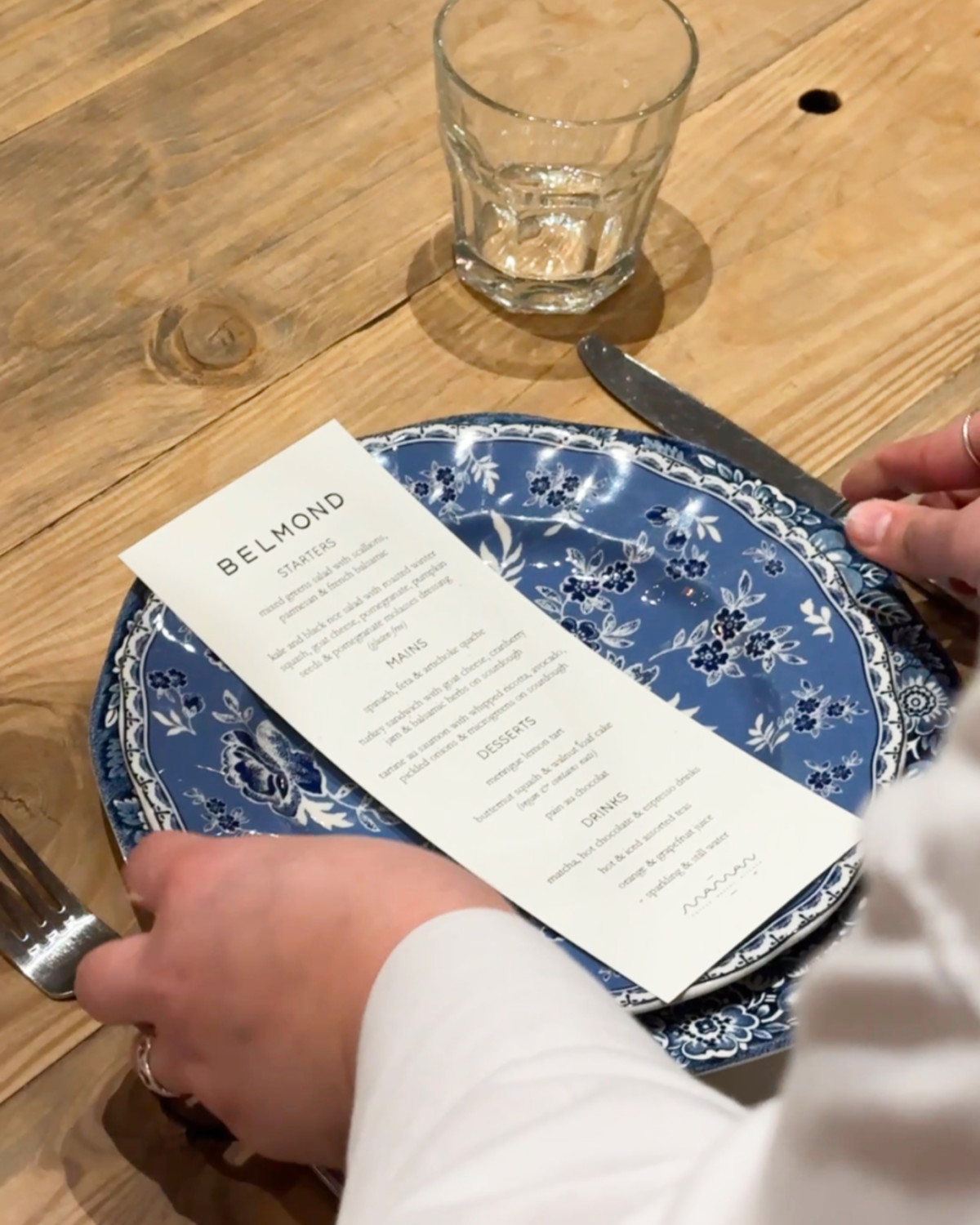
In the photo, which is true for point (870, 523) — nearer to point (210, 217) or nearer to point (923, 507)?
point (923, 507)

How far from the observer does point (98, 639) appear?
55 cm

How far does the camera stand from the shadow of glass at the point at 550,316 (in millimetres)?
649

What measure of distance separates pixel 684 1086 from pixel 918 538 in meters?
0.29

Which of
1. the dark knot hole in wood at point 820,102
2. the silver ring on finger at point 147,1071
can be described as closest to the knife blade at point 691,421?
the dark knot hole in wood at point 820,102

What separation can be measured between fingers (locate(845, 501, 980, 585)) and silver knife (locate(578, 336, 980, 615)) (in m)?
0.02

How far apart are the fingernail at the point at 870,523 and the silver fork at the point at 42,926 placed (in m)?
0.34

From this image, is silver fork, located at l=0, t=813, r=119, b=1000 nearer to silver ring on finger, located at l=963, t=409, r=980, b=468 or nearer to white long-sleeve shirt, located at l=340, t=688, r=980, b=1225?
white long-sleeve shirt, located at l=340, t=688, r=980, b=1225

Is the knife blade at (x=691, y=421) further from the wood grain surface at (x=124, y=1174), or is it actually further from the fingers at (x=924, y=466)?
the wood grain surface at (x=124, y=1174)

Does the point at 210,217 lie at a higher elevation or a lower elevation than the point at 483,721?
higher

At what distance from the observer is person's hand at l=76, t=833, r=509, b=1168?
0.39m

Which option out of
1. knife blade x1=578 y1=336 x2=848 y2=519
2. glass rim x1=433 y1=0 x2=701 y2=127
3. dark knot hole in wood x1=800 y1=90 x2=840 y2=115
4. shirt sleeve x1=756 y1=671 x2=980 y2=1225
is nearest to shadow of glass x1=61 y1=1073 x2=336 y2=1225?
shirt sleeve x1=756 y1=671 x2=980 y2=1225

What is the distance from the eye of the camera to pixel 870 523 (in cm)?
56

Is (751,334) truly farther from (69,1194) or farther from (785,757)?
(69,1194)

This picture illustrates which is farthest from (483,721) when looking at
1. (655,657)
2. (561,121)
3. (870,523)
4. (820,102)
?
(820,102)
